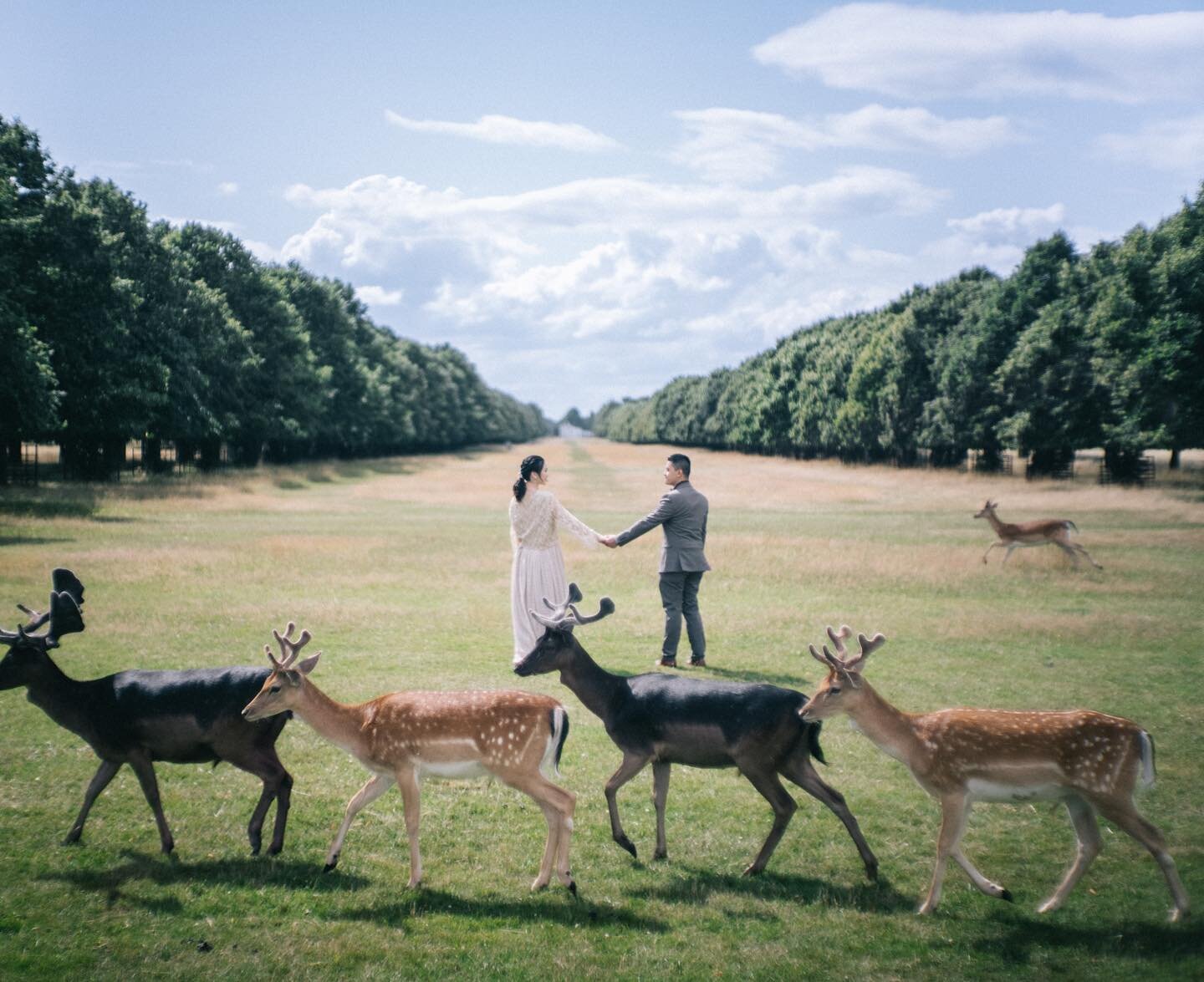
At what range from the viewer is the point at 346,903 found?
7184 millimetres

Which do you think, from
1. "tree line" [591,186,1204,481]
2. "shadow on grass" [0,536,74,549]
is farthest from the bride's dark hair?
"tree line" [591,186,1204,481]

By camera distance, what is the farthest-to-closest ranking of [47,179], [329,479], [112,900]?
1. [329,479]
2. [47,179]
3. [112,900]

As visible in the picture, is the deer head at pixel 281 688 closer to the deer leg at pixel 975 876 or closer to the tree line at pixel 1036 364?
the deer leg at pixel 975 876

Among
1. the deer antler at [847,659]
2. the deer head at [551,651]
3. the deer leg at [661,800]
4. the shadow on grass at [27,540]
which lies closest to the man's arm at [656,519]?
the deer head at [551,651]

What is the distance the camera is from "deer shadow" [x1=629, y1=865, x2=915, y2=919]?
726 centimetres

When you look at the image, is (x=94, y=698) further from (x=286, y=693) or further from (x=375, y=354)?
(x=375, y=354)

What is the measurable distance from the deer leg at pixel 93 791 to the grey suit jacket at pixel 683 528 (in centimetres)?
806

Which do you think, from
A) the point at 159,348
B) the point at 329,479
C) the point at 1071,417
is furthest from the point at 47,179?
the point at 1071,417

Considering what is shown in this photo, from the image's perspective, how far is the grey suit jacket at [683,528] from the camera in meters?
14.6

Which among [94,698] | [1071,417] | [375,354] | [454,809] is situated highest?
[375,354]

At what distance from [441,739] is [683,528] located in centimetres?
776

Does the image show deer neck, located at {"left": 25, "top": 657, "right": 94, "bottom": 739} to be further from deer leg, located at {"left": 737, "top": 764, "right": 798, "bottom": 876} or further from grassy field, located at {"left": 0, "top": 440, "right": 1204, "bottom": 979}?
deer leg, located at {"left": 737, "top": 764, "right": 798, "bottom": 876}

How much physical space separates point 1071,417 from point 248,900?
60186 millimetres

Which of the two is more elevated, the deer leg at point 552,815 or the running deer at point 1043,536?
the running deer at point 1043,536
